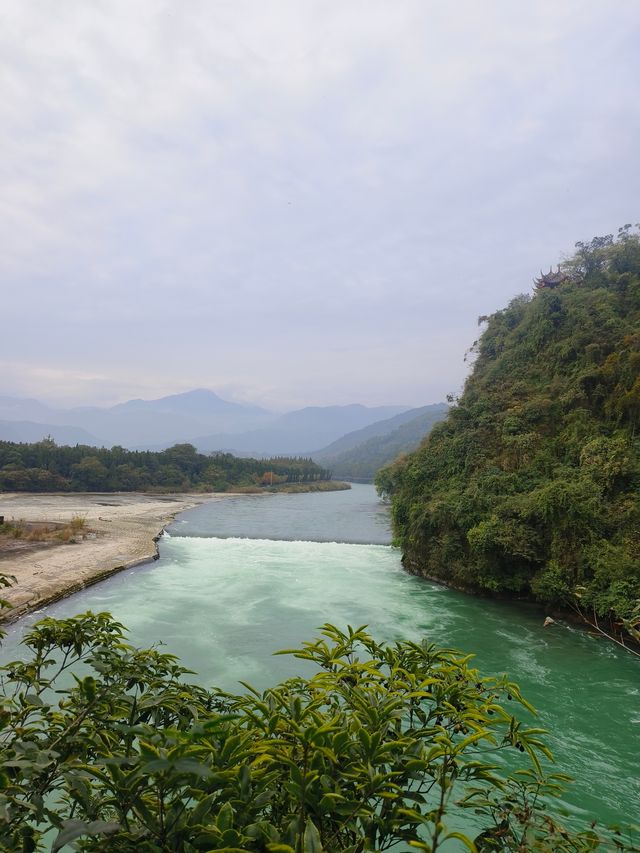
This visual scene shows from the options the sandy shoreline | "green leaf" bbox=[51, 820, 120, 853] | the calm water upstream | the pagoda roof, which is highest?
the pagoda roof

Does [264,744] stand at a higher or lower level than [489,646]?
higher

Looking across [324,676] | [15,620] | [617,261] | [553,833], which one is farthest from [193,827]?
[617,261]

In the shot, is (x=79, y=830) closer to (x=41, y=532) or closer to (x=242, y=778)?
(x=242, y=778)

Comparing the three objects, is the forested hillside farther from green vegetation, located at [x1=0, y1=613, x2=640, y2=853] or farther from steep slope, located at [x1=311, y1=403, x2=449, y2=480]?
steep slope, located at [x1=311, y1=403, x2=449, y2=480]

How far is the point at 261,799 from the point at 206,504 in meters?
41.1

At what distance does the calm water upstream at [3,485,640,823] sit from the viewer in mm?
6281

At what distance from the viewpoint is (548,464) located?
14.0 meters

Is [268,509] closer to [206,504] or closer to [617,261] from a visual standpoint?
[206,504]

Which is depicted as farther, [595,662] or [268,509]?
[268,509]

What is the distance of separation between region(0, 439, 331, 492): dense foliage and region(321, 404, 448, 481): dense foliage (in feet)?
85.2

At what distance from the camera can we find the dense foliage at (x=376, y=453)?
86.2 metres

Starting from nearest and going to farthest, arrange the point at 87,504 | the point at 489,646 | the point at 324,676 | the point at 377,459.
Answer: the point at 324,676 → the point at 489,646 → the point at 87,504 → the point at 377,459

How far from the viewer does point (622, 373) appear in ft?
46.6

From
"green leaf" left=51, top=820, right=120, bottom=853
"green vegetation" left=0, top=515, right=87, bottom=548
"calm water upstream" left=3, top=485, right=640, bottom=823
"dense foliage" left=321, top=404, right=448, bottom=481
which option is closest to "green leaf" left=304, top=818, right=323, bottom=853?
"green leaf" left=51, top=820, right=120, bottom=853
